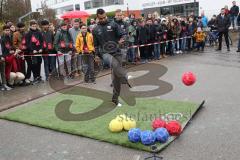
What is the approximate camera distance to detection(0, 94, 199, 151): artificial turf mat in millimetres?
6254

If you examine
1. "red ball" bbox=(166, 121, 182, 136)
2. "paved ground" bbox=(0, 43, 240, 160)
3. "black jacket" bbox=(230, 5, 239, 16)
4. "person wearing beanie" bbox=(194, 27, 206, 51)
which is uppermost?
"black jacket" bbox=(230, 5, 239, 16)

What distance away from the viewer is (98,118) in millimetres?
7277

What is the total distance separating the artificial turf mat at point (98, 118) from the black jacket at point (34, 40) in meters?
2.73

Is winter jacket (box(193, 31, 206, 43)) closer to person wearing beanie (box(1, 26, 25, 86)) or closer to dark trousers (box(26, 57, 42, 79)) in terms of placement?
dark trousers (box(26, 57, 42, 79))

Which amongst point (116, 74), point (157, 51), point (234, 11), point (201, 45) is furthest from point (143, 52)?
point (234, 11)

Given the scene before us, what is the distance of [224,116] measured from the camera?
7051 mm

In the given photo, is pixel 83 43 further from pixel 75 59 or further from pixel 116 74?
pixel 116 74

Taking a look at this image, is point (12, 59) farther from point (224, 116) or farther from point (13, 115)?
point (224, 116)

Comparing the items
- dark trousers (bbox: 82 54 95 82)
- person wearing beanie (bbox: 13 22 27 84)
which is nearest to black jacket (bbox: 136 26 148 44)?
Answer: dark trousers (bbox: 82 54 95 82)

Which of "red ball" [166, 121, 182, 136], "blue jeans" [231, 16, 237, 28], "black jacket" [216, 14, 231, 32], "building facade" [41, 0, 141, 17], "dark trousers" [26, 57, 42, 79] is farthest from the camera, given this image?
"building facade" [41, 0, 141, 17]

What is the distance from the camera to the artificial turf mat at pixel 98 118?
625 cm

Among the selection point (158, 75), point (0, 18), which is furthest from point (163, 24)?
point (0, 18)

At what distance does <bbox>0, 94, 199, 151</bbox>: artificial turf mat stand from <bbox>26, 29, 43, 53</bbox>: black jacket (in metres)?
2.73

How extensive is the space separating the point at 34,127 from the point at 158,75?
575 cm
